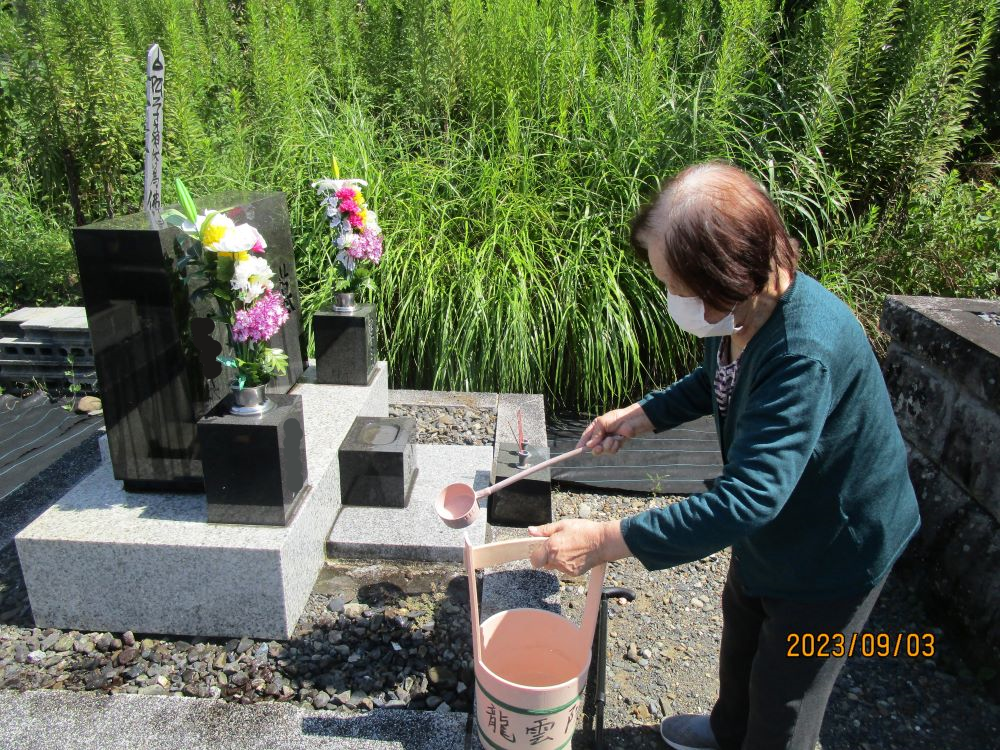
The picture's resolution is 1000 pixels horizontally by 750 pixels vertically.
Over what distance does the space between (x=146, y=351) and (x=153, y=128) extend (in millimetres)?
757

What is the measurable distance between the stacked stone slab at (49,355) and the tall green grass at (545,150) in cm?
107

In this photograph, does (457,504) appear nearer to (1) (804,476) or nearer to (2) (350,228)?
(1) (804,476)

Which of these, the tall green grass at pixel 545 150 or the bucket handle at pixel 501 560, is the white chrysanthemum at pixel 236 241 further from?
the tall green grass at pixel 545 150

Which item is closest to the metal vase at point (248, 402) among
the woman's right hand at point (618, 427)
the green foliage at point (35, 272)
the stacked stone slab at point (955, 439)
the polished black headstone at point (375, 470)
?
the polished black headstone at point (375, 470)

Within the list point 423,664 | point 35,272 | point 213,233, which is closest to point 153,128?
point 213,233

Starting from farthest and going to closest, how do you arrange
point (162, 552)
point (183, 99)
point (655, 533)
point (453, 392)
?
point (183, 99) < point (453, 392) < point (162, 552) < point (655, 533)

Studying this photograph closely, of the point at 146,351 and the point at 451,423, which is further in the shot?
the point at 451,423

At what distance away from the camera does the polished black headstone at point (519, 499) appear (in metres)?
2.74

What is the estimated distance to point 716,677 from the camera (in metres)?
2.31

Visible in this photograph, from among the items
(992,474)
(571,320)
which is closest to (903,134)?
(571,320)

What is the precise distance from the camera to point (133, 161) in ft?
16.3

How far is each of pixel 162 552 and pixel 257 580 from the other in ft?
1.00

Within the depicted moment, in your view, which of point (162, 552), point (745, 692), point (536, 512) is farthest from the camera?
point (536, 512)

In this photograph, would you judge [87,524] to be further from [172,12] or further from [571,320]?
[172,12]
